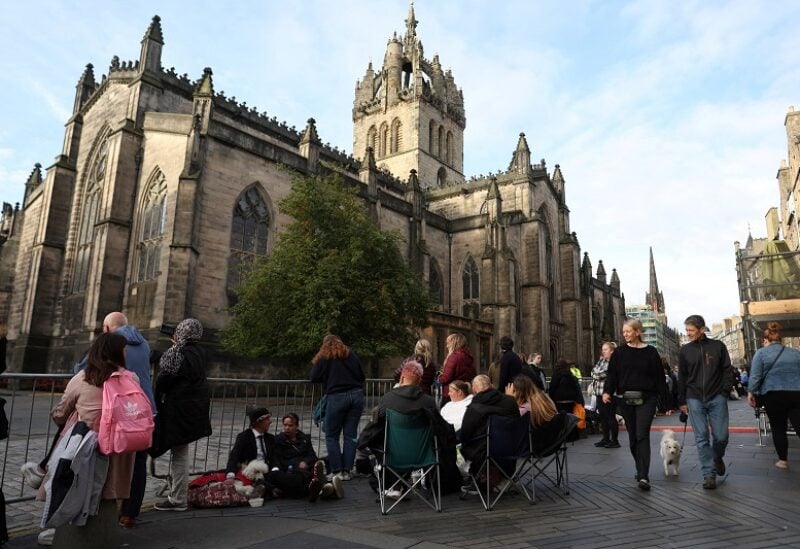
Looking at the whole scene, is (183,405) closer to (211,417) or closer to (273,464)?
(273,464)

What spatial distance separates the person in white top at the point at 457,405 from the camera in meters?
6.06

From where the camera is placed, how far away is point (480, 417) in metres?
5.35

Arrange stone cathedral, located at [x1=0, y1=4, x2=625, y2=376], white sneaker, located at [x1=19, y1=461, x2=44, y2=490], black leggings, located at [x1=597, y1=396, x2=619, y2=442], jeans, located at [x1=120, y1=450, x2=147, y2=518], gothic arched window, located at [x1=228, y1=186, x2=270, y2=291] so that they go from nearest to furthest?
1. white sneaker, located at [x1=19, y1=461, x2=44, y2=490]
2. jeans, located at [x1=120, y1=450, x2=147, y2=518]
3. black leggings, located at [x1=597, y1=396, x2=619, y2=442]
4. stone cathedral, located at [x1=0, y1=4, x2=625, y2=376]
5. gothic arched window, located at [x1=228, y1=186, x2=270, y2=291]

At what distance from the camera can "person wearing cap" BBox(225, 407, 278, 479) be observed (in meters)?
5.50

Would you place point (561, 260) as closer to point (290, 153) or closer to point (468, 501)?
point (290, 153)

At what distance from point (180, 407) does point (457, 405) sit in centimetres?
296

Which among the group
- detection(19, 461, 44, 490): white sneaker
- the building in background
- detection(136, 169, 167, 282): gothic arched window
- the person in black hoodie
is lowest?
detection(19, 461, 44, 490): white sneaker

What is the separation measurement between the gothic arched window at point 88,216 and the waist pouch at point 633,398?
21423 mm

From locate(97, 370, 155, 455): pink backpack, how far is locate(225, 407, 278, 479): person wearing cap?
2.00 meters

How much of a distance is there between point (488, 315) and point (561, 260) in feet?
34.8

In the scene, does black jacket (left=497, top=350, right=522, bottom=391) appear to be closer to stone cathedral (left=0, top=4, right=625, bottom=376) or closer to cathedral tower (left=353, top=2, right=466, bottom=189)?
stone cathedral (left=0, top=4, right=625, bottom=376)

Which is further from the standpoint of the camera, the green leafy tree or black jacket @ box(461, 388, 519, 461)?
the green leafy tree

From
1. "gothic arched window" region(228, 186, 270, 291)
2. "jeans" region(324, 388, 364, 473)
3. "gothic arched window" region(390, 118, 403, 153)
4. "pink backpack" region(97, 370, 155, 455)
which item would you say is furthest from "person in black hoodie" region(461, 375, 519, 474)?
"gothic arched window" region(390, 118, 403, 153)

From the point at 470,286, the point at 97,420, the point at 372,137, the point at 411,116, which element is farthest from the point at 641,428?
the point at 372,137
